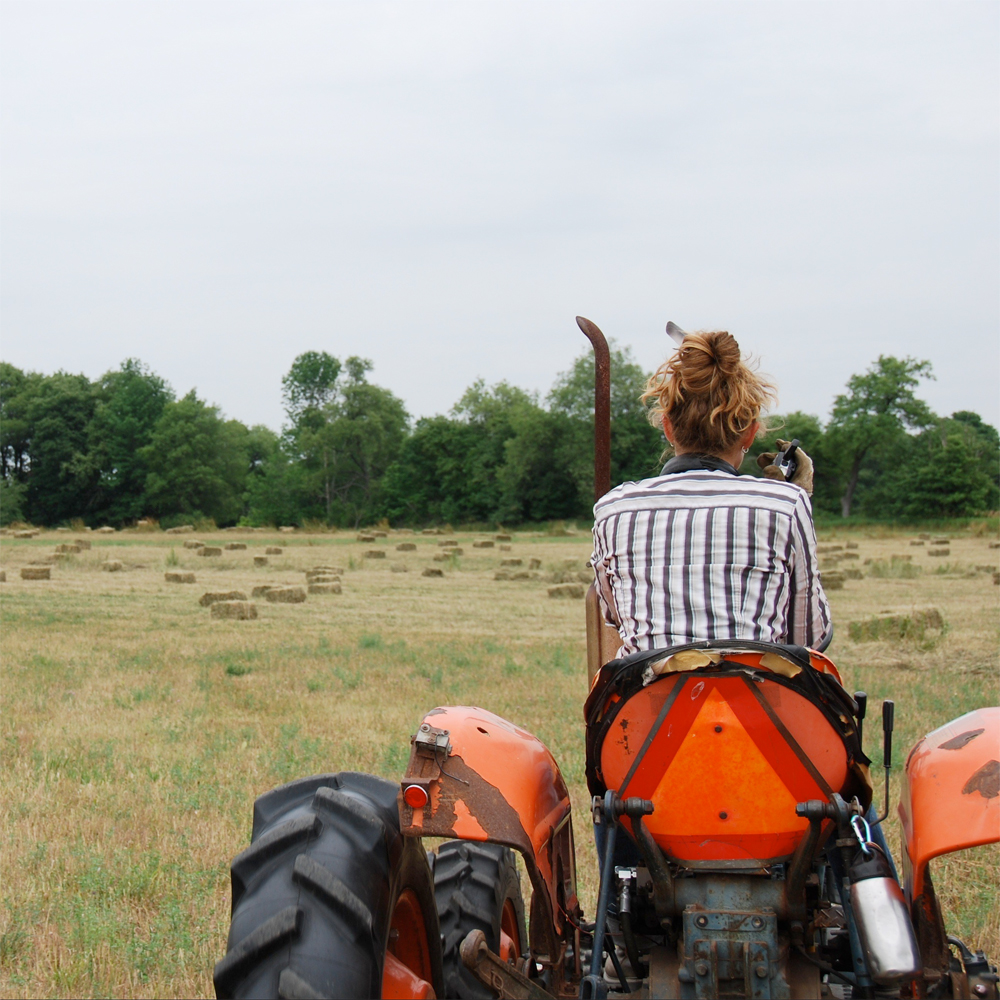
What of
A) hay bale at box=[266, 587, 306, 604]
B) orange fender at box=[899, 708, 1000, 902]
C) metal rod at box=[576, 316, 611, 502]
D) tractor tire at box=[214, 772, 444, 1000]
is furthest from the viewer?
hay bale at box=[266, 587, 306, 604]

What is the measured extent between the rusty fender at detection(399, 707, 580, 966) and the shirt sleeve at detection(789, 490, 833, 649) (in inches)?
27.5

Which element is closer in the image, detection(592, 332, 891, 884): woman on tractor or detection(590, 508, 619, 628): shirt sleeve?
detection(592, 332, 891, 884): woman on tractor

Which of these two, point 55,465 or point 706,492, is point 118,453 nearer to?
point 55,465

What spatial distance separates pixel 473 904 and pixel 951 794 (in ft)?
4.69

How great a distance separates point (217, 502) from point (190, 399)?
322 inches

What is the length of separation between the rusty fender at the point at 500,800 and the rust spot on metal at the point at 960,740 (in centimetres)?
91

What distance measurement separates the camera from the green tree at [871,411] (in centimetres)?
6950

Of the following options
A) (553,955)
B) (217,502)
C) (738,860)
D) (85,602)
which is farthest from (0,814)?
(217,502)

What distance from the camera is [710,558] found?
7.52 ft

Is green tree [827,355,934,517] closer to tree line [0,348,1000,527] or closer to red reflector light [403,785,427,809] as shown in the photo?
tree line [0,348,1000,527]

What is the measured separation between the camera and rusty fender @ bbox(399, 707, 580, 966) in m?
2.27

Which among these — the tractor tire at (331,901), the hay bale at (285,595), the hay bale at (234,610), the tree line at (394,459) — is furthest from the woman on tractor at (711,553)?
the tree line at (394,459)

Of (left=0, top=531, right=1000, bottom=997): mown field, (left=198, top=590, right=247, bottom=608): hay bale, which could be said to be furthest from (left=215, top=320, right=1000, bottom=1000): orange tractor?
(left=198, top=590, right=247, bottom=608): hay bale

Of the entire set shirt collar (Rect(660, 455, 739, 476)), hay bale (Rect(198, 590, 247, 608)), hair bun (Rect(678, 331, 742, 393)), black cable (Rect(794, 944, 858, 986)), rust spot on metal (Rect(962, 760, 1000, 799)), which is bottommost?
hay bale (Rect(198, 590, 247, 608))
